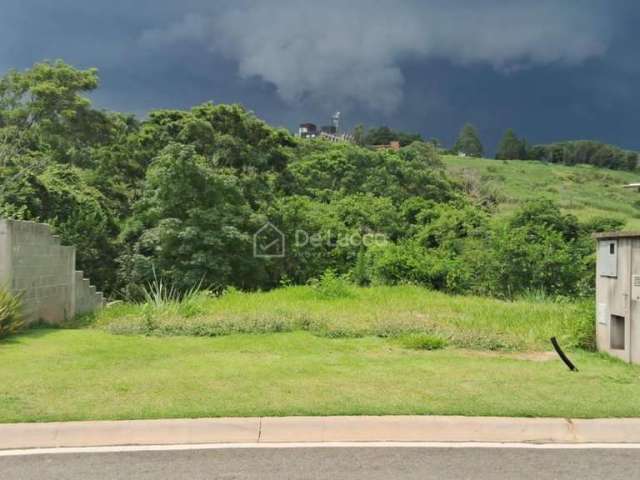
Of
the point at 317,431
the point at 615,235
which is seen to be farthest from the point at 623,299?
the point at 317,431

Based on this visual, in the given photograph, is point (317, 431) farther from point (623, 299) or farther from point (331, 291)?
point (331, 291)

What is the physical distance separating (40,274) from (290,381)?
27.0 ft

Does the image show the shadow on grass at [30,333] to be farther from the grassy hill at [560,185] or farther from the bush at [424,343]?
the grassy hill at [560,185]

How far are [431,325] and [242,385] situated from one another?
531 cm

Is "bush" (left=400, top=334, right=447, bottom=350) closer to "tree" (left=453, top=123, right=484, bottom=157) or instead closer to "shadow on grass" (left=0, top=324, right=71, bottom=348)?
"shadow on grass" (left=0, top=324, right=71, bottom=348)

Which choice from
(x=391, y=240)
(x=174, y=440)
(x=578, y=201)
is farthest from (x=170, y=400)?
(x=578, y=201)

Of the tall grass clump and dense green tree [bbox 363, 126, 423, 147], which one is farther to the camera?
dense green tree [bbox 363, 126, 423, 147]

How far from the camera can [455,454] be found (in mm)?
5316

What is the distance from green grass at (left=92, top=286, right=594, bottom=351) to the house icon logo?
31.1ft

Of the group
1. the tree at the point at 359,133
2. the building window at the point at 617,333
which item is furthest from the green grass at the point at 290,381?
the tree at the point at 359,133

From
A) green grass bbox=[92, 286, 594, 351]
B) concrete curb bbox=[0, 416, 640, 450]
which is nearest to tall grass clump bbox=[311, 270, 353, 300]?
green grass bbox=[92, 286, 594, 351]

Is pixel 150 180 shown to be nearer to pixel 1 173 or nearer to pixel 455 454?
pixel 1 173

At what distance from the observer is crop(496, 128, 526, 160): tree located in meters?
109

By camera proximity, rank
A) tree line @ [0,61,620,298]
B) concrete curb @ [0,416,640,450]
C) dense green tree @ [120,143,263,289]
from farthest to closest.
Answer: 1. dense green tree @ [120,143,263,289]
2. tree line @ [0,61,620,298]
3. concrete curb @ [0,416,640,450]
